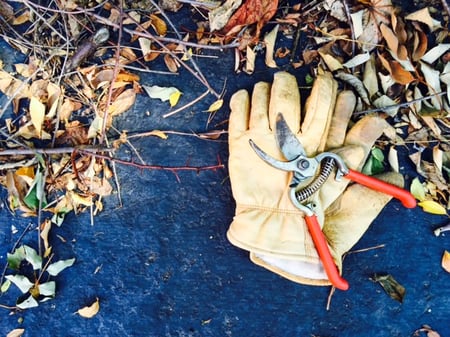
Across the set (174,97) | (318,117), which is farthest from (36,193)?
(318,117)

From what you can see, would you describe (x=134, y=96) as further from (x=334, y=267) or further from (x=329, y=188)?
(x=334, y=267)

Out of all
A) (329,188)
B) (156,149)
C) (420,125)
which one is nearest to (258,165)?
(329,188)

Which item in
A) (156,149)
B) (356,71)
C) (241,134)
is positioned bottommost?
(156,149)

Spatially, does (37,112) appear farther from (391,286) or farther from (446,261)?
(446,261)

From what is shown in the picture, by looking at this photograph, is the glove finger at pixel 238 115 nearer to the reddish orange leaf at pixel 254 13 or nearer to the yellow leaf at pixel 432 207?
the reddish orange leaf at pixel 254 13

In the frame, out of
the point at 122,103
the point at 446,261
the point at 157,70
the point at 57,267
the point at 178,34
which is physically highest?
the point at 178,34

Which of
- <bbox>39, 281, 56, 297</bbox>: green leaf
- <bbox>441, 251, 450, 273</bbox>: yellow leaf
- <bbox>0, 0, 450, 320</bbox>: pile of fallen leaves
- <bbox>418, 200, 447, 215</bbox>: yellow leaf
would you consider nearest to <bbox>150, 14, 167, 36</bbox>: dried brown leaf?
<bbox>0, 0, 450, 320</bbox>: pile of fallen leaves
